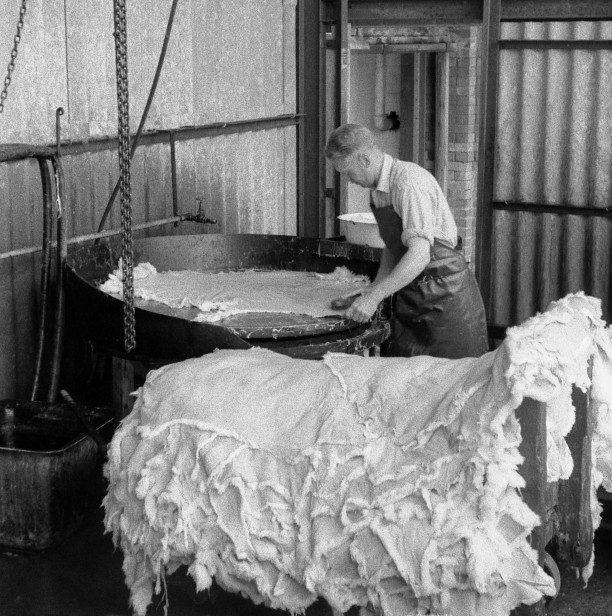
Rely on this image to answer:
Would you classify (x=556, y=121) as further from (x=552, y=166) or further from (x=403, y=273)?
(x=403, y=273)

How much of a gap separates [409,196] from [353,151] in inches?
16.0

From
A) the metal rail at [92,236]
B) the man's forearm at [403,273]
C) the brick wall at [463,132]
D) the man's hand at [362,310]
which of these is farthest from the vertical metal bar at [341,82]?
the man's hand at [362,310]

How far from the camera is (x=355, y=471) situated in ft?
9.75

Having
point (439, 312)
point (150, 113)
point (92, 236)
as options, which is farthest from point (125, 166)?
point (150, 113)

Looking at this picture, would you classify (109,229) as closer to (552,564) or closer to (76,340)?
(76,340)

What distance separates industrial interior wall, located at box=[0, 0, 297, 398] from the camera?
17.6ft

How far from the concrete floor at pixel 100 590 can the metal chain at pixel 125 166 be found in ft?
3.46

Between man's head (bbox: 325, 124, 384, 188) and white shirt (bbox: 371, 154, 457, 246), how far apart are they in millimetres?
119

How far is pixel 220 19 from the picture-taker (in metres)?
7.46

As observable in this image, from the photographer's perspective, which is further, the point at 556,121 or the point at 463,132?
the point at 463,132

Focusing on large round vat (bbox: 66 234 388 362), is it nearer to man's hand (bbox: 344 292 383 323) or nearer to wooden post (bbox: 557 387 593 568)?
man's hand (bbox: 344 292 383 323)

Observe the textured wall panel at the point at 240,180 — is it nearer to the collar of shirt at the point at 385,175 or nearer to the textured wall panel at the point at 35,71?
the textured wall panel at the point at 35,71

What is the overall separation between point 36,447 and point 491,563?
9.93ft

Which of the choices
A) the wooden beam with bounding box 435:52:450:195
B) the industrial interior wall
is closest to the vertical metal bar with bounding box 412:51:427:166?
the wooden beam with bounding box 435:52:450:195
